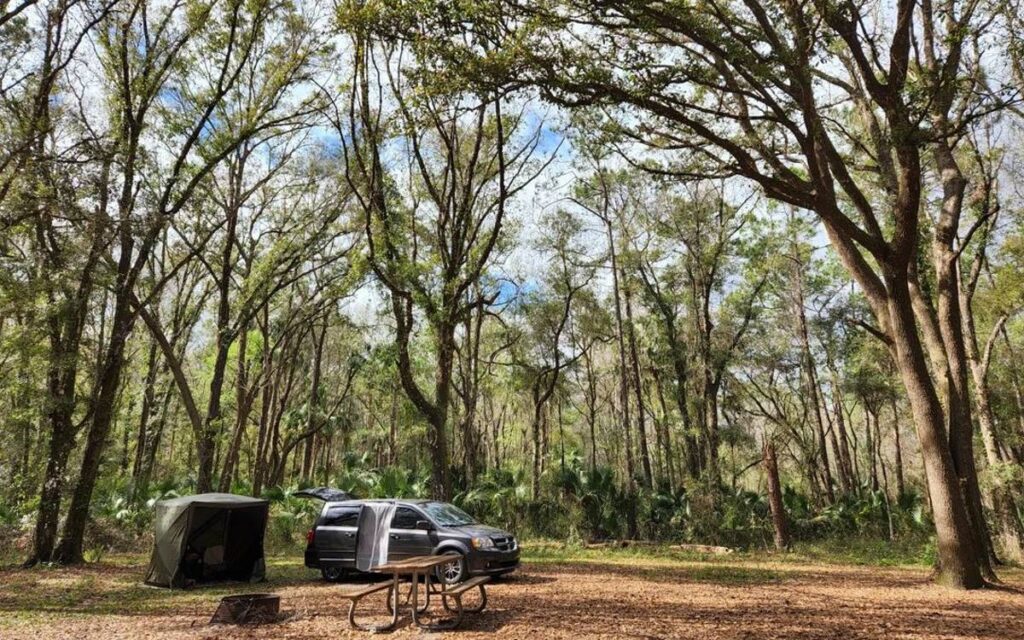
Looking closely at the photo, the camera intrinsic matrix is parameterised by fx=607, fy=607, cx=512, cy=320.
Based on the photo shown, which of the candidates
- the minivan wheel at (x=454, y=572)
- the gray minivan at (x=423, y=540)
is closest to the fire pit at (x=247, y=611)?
the gray minivan at (x=423, y=540)

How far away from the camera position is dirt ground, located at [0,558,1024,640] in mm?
6703

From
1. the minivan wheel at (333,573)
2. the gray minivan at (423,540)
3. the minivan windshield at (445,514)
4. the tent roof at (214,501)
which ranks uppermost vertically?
the tent roof at (214,501)

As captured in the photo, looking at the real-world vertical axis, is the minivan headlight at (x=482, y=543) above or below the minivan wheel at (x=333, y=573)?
above

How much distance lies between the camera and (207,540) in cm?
1192

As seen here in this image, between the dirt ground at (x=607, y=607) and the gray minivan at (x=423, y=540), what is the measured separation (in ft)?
1.54

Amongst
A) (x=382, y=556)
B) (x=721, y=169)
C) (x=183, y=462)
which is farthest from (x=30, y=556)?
(x=183, y=462)

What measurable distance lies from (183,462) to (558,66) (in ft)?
125

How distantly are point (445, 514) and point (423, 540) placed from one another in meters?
0.74

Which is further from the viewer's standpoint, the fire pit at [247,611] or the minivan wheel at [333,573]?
the minivan wheel at [333,573]

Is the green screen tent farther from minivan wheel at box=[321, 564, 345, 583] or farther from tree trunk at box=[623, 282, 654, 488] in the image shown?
tree trunk at box=[623, 282, 654, 488]

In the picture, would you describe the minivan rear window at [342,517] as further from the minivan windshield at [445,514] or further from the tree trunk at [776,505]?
the tree trunk at [776,505]

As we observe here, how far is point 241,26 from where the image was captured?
51.2ft

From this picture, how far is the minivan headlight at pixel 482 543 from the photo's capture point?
10.4 meters

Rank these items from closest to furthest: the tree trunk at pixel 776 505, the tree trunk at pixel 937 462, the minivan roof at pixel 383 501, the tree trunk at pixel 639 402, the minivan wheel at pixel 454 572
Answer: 1. the tree trunk at pixel 937 462
2. the minivan wheel at pixel 454 572
3. the minivan roof at pixel 383 501
4. the tree trunk at pixel 776 505
5. the tree trunk at pixel 639 402
